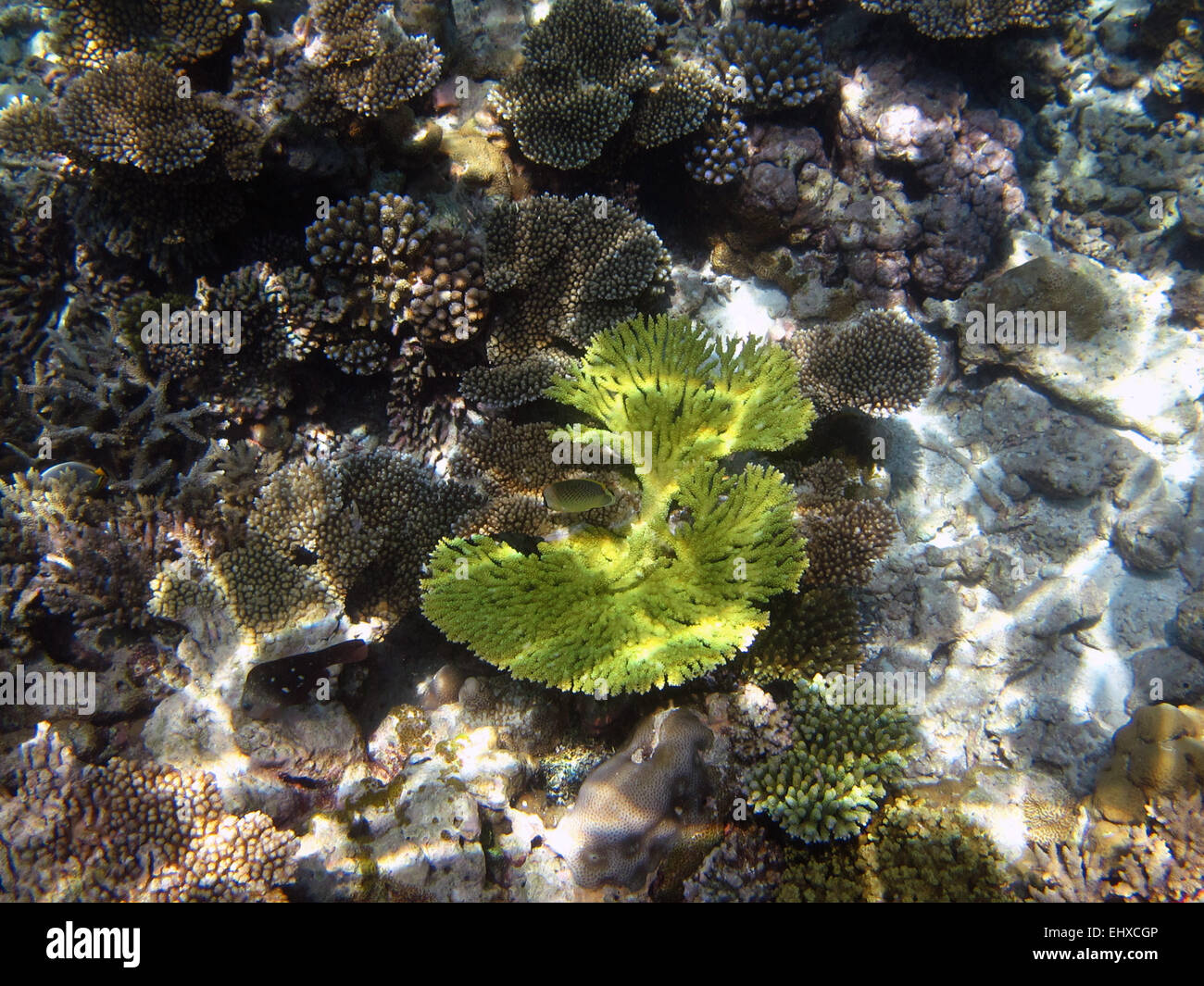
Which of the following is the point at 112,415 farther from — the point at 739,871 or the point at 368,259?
the point at 739,871

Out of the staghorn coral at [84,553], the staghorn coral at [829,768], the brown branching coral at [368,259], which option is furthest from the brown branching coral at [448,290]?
the staghorn coral at [829,768]

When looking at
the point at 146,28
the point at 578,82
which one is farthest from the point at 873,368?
the point at 146,28

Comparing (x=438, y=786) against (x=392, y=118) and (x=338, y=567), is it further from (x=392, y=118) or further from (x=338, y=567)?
(x=392, y=118)

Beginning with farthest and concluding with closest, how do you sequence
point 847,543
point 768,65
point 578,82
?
point 768,65 < point 578,82 < point 847,543

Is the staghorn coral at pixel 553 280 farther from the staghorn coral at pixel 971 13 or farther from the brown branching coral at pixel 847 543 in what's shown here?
the staghorn coral at pixel 971 13
